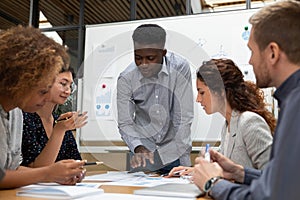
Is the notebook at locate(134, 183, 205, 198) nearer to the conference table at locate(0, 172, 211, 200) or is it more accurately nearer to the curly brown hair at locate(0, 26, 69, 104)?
the conference table at locate(0, 172, 211, 200)

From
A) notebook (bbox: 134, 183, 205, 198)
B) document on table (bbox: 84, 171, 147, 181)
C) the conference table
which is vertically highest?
notebook (bbox: 134, 183, 205, 198)

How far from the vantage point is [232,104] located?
1.57 meters

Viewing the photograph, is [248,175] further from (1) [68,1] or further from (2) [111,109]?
(1) [68,1]

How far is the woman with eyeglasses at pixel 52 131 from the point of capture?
1552 millimetres

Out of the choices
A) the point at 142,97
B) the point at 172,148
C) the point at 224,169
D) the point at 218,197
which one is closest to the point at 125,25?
the point at 142,97

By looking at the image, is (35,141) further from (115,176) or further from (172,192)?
(172,192)

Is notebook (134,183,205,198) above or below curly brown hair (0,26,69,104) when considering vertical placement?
below

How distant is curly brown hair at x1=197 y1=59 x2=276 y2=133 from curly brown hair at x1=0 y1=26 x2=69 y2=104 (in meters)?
0.63

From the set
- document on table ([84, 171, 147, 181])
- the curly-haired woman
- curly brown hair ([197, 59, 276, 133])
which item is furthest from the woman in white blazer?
the curly-haired woman

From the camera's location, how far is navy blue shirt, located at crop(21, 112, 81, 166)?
161cm

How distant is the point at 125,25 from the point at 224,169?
6.88 ft

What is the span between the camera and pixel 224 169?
3.73 feet

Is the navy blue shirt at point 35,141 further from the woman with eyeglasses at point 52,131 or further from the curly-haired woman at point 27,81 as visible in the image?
the curly-haired woman at point 27,81

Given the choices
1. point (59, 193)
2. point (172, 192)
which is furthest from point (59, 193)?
point (172, 192)
